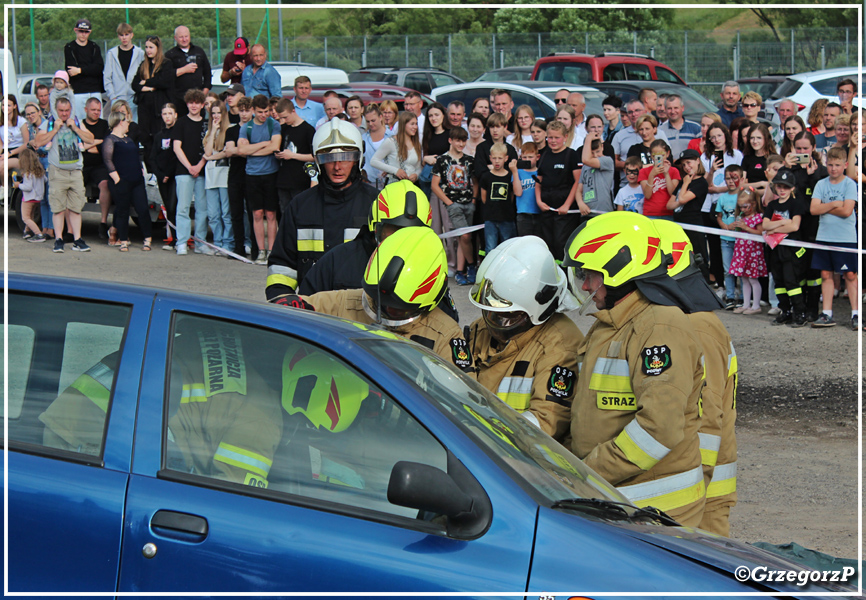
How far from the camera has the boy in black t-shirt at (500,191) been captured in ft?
37.7

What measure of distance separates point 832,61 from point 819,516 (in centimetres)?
2734

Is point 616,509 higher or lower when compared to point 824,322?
higher

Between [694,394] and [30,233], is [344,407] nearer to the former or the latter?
[694,394]

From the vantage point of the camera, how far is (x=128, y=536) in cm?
271

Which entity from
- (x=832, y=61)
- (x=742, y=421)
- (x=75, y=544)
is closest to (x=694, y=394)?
(x=75, y=544)

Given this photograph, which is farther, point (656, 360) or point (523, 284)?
point (523, 284)

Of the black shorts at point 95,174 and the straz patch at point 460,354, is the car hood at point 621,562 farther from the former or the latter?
the black shorts at point 95,174

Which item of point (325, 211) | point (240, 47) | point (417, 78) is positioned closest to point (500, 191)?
point (325, 211)

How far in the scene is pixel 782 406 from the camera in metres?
7.91

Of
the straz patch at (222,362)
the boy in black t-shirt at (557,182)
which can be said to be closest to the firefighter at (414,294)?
the straz patch at (222,362)

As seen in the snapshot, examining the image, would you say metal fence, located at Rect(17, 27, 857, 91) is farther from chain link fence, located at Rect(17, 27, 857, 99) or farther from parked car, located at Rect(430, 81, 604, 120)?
parked car, located at Rect(430, 81, 604, 120)

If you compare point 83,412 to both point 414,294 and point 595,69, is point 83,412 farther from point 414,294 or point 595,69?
point 595,69

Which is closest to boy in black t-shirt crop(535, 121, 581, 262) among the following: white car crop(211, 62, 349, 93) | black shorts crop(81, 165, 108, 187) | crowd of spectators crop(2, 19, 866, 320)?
crowd of spectators crop(2, 19, 866, 320)

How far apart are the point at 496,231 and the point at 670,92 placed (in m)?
6.44
